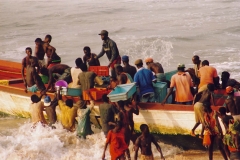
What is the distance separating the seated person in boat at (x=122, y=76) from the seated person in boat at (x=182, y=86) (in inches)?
31.8

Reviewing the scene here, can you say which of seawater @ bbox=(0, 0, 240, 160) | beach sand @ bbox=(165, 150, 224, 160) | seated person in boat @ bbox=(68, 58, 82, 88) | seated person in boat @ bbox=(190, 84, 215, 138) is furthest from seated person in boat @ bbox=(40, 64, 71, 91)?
seated person in boat @ bbox=(190, 84, 215, 138)

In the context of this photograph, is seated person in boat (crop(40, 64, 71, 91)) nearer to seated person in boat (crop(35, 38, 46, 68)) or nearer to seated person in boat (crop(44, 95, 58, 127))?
seated person in boat (crop(44, 95, 58, 127))

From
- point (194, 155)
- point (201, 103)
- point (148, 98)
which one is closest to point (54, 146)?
point (148, 98)

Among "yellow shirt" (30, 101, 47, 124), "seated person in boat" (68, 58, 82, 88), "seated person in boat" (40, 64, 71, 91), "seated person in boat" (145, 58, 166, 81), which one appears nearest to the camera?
"yellow shirt" (30, 101, 47, 124)

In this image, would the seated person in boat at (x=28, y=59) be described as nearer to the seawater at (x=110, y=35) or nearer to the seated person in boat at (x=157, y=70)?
the seawater at (x=110, y=35)

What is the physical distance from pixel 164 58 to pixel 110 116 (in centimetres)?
1285

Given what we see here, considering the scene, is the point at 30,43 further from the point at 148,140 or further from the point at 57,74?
the point at 148,140

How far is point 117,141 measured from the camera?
921 cm

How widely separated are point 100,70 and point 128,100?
1651mm

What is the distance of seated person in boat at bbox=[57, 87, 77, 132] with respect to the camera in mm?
11120

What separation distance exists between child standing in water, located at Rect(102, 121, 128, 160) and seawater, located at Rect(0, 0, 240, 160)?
164cm

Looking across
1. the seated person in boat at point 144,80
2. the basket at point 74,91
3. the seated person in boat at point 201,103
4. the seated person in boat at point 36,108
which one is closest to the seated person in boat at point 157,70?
the seated person in boat at point 144,80

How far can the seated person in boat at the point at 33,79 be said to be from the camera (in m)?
12.1

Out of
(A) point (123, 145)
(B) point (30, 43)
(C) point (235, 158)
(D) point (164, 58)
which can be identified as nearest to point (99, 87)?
(A) point (123, 145)
